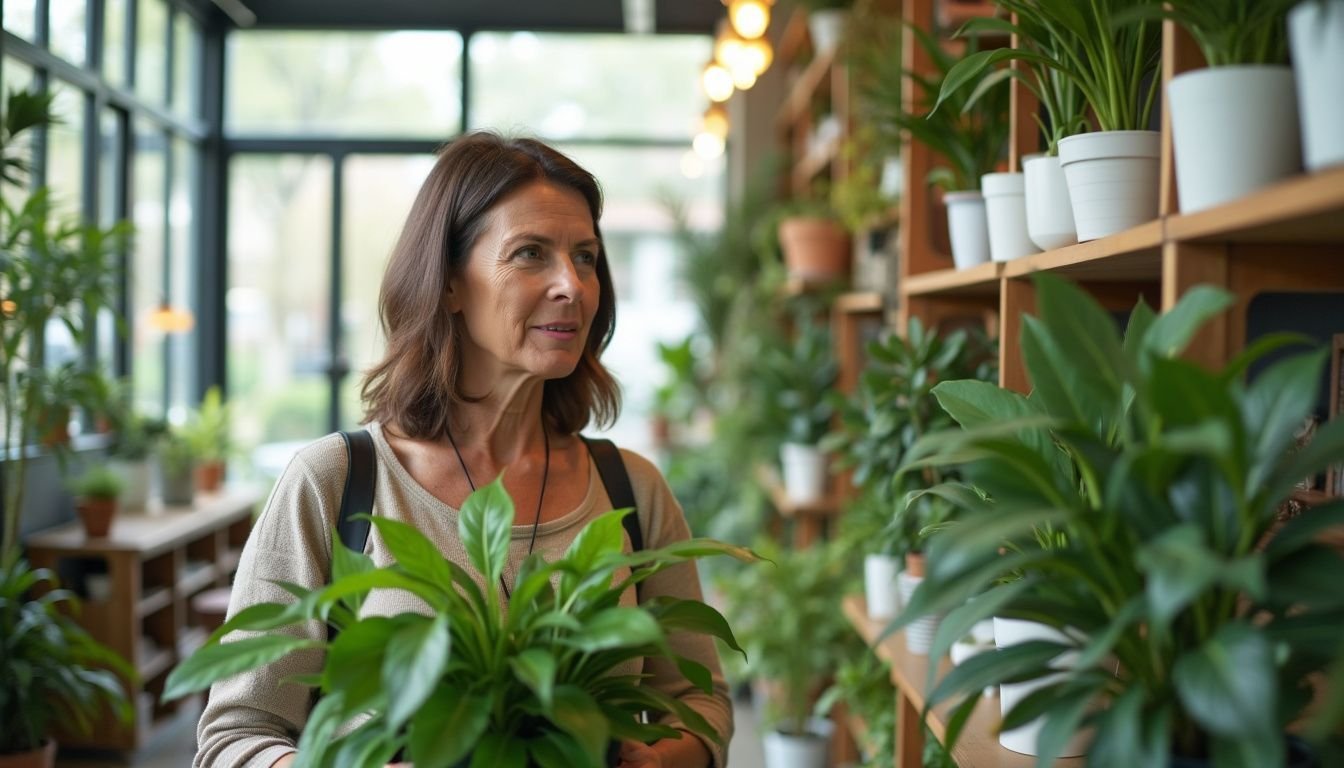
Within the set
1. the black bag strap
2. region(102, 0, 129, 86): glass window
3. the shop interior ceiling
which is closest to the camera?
the black bag strap

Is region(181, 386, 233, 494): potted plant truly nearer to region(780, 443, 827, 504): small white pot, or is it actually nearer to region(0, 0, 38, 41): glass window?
region(0, 0, 38, 41): glass window

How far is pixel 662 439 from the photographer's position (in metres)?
6.78

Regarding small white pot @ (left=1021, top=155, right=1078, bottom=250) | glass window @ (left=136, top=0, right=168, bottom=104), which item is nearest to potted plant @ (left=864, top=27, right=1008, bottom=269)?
small white pot @ (left=1021, top=155, right=1078, bottom=250)

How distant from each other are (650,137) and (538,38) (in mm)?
926

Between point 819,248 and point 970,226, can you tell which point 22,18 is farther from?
point 970,226

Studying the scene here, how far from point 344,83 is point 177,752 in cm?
412

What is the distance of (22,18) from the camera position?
445cm

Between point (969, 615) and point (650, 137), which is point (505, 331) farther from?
point (650, 137)

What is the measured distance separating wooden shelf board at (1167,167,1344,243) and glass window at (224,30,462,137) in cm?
624

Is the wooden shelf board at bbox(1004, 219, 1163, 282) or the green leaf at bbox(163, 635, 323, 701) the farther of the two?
the wooden shelf board at bbox(1004, 219, 1163, 282)

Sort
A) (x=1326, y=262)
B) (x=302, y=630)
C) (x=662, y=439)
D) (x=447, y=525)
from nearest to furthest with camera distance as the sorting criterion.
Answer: (x=1326, y=262)
(x=302, y=630)
(x=447, y=525)
(x=662, y=439)

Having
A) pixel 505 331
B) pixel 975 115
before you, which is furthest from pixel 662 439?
pixel 505 331

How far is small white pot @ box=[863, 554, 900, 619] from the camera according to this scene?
2.55 m

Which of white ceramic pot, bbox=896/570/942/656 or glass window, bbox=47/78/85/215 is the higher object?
glass window, bbox=47/78/85/215
